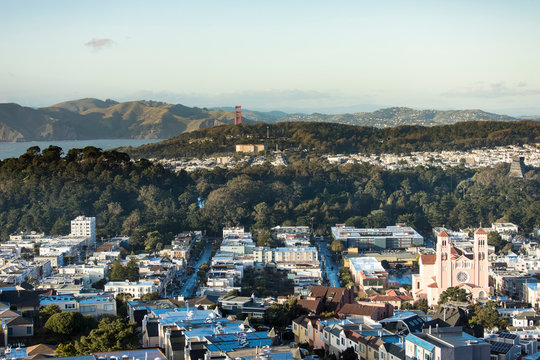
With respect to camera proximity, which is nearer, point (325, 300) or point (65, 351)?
point (65, 351)

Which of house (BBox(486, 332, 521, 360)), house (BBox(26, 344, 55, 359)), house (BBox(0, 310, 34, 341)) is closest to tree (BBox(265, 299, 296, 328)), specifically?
house (BBox(486, 332, 521, 360))

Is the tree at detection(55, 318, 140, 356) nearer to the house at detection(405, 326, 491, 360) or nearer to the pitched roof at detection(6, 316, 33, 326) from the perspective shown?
the pitched roof at detection(6, 316, 33, 326)

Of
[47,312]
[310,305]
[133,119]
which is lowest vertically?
[310,305]

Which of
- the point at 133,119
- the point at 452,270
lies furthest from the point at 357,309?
the point at 133,119

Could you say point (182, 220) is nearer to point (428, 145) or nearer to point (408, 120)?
point (428, 145)

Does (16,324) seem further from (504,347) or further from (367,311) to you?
(504,347)

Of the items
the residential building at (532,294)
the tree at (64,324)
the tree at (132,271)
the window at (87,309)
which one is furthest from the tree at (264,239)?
the tree at (64,324)

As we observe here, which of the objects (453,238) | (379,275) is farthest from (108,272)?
(453,238)

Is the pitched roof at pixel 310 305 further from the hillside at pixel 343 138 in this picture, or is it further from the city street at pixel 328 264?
the hillside at pixel 343 138
